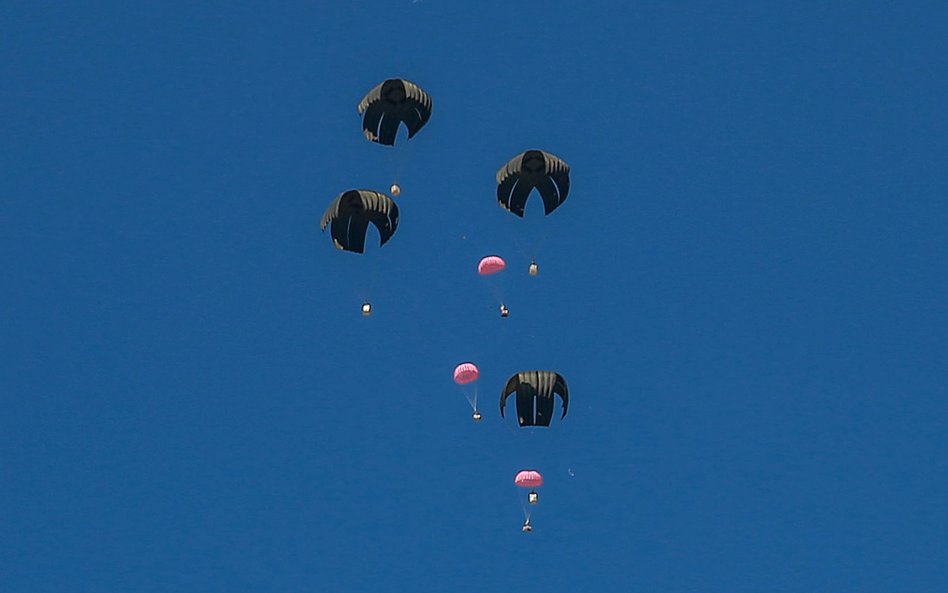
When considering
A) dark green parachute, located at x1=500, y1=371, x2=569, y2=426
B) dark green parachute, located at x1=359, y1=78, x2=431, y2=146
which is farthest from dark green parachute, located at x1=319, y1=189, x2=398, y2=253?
dark green parachute, located at x1=500, y1=371, x2=569, y2=426

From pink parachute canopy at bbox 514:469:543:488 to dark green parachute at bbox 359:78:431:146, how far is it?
13.6 m

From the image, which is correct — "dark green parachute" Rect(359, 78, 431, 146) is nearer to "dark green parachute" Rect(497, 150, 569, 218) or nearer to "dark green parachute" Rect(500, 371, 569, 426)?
"dark green parachute" Rect(497, 150, 569, 218)

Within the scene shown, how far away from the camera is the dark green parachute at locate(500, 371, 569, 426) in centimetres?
7850

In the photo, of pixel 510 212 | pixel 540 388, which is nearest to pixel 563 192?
pixel 510 212

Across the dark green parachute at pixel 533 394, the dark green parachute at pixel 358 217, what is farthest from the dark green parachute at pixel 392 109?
the dark green parachute at pixel 533 394

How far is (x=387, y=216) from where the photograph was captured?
78.8 meters

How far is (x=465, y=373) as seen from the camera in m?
80.0

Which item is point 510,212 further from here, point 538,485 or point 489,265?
point 538,485

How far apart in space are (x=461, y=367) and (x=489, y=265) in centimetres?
420

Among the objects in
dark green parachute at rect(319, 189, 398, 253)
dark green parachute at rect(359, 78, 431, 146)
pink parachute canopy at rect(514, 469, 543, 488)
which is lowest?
pink parachute canopy at rect(514, 469, 543, 488)

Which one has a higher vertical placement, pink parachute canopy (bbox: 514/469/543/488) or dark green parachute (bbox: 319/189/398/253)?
dark green parachute (bbox: 319/189/398/253)

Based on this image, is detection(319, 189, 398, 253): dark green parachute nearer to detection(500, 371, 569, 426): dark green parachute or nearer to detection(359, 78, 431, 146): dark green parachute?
detection(359, 78, 431, 146): dark green parachute

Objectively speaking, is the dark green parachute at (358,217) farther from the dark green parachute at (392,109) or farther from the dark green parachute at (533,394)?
the dark green parachute at (533,394)

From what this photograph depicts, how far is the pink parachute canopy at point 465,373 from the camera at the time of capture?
261ft
